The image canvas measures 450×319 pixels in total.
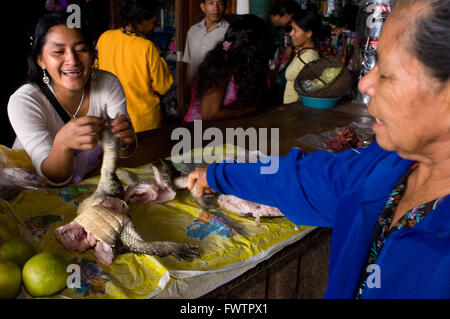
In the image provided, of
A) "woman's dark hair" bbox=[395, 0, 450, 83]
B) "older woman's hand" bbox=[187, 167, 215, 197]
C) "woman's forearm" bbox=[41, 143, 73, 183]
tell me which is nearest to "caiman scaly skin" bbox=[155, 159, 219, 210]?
"older woman's hand" bbox=[187, 167, 215, 197]

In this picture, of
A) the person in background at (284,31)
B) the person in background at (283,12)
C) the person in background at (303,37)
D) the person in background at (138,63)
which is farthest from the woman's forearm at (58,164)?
the person in background at (283,12)

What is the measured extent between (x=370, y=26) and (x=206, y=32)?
1607 millimetres

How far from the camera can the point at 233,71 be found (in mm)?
2643

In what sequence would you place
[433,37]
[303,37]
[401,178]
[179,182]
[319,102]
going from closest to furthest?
[433,37], [401,178], [179,182], [319,102], [303,37]

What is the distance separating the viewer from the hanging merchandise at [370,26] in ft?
9.77

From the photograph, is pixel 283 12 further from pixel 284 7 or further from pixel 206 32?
pixel 206 32

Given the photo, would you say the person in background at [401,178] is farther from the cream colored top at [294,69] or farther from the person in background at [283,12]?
the person in background at [283,12]

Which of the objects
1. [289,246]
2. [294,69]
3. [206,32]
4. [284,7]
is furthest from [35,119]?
[284,7]

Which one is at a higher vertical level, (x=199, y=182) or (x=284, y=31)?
(x=284, y=31)

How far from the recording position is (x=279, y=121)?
A: 269 cm

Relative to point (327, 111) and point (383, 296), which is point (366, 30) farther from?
point (383, 296)

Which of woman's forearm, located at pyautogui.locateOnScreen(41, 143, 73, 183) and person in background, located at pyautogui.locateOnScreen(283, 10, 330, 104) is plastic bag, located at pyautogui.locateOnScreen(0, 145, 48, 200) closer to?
woman's forearm, located at pyautogui.locateOnScreen(41, 143, 73, 183)

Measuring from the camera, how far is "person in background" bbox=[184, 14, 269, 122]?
8.32ft

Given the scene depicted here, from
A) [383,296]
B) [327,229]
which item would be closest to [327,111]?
[327,229]
